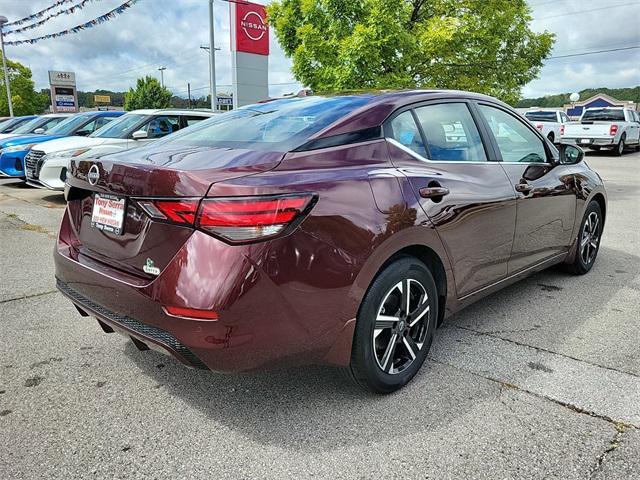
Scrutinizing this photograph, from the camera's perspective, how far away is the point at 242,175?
2.22 m

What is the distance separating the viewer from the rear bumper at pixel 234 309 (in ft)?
6.95

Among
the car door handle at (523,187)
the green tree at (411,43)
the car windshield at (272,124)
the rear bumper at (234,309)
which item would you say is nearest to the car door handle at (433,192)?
the car windshield at (272,124)

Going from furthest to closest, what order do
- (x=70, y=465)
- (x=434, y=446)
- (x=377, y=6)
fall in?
(x=377, y=6)
(x=434, y=446)
(x=70, y=465)

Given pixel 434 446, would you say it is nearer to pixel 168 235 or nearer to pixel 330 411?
pixel 330 411

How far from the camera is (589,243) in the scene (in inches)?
196

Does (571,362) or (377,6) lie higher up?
(377,6)

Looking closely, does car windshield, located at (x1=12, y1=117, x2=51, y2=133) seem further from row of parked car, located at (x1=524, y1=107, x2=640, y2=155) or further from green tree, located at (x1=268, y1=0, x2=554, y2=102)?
row of parked car, located at (x1=524, y1=107, x2=640, y2=155)

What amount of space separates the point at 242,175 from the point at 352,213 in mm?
525

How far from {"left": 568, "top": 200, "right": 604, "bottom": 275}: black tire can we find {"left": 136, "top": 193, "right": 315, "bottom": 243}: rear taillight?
3.49 meters

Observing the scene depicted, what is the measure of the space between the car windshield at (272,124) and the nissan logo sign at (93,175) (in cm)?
53

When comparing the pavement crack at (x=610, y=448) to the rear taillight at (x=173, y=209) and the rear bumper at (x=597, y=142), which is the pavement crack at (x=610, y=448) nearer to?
the rear taillight at (x=173, y=209)

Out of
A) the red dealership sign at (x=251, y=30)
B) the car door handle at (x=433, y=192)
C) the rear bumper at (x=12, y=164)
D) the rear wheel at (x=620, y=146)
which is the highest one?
the red dealership sign at (x=251, y=30)

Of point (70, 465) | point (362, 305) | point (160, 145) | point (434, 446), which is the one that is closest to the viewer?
point (70, 465)

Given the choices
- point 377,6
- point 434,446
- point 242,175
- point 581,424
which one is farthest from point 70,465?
point 377,6
